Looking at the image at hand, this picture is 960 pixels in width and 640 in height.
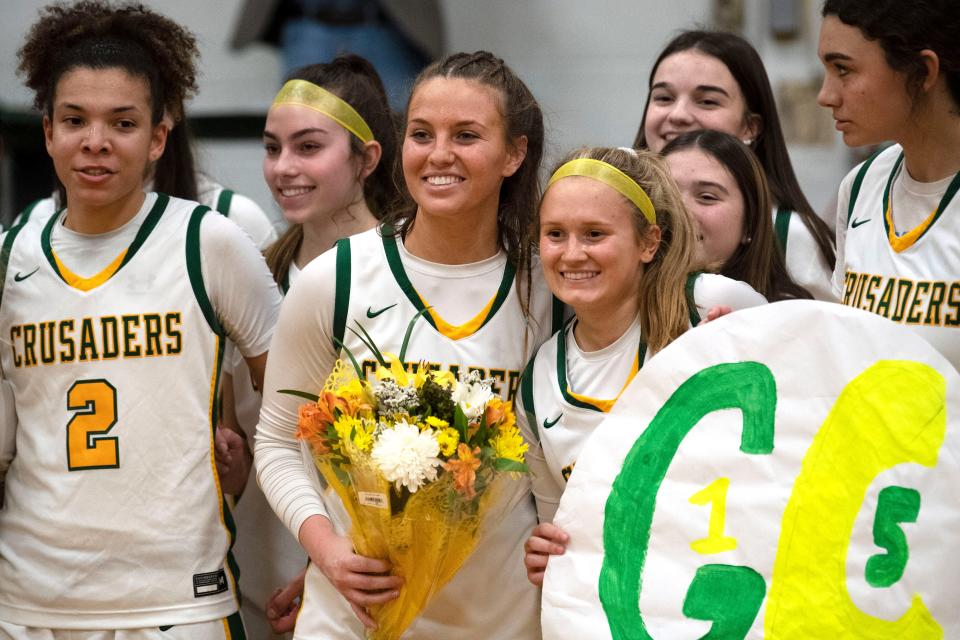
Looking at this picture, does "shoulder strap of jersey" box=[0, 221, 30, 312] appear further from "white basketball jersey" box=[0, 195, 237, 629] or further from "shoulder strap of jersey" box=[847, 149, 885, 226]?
"shoulder strap of jersey" box=[847, 149, 885, 226]

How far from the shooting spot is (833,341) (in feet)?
8.03

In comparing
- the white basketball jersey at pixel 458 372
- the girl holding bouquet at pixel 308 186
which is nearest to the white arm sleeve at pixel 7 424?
the girl holding bouquet at pixel 308 186

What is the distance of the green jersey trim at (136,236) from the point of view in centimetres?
312

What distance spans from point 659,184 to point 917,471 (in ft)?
2.92

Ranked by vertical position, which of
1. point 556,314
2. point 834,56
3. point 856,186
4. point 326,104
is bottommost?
point 556,314

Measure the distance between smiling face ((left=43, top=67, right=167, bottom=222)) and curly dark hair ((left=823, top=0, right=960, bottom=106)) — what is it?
178 centimetres

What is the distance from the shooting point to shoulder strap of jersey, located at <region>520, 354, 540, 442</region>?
277 cm

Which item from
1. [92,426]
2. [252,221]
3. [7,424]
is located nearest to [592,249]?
[92,426]

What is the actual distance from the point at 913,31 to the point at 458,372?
1250 millimetres

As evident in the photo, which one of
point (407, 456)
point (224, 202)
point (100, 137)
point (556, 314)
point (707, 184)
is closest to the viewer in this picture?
point (407, 456)

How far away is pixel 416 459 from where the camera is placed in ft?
7.68

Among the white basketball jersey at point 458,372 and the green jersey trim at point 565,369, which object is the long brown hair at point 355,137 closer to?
the white basketball jersey at point 458,372

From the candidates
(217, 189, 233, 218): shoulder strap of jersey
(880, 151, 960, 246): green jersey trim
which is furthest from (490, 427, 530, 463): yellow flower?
(217, 189, 233, 218): shoulder strap of jersey

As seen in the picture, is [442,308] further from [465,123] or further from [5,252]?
[5,252]
